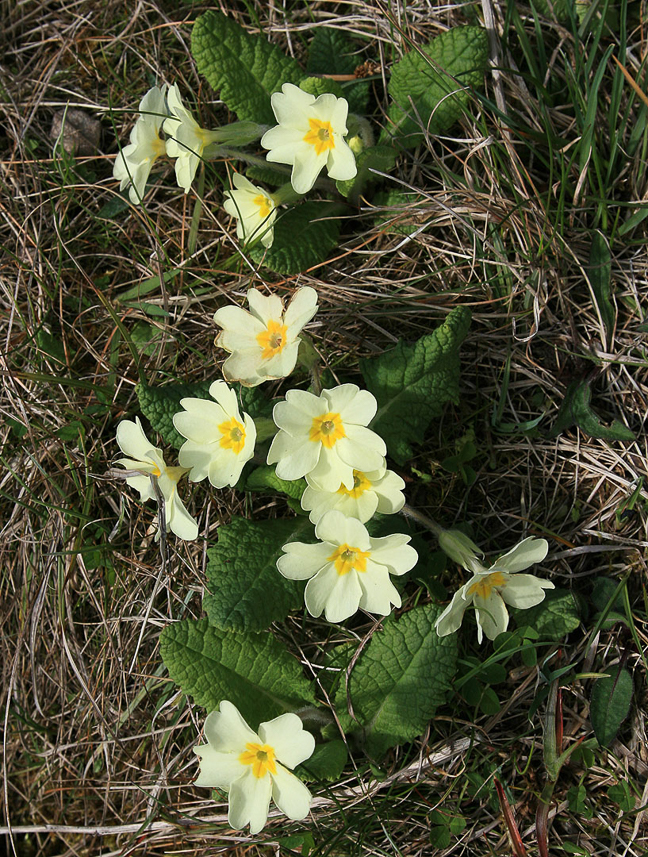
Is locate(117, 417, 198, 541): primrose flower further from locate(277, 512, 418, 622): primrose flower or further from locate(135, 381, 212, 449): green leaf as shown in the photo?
locate(277, 512, 418, 622): primrose flower

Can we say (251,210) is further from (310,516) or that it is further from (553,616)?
(553,616)

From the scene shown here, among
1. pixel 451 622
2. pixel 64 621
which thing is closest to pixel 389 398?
pixel 451 622

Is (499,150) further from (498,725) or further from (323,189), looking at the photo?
(498,725)

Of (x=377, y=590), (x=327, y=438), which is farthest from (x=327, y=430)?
Result: (x=377, y=590)

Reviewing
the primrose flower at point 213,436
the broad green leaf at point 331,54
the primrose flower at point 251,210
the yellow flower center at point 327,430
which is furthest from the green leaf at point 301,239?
the yellow flower center at point 327,430

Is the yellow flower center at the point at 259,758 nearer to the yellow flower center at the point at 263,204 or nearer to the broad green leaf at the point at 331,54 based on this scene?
the yellow flower center at the point at 263,204
